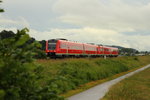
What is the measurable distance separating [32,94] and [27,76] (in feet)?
0.99

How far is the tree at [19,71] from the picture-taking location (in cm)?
280

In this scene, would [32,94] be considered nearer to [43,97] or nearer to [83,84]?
[43,97]

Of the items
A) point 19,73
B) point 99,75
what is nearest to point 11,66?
point 19,73

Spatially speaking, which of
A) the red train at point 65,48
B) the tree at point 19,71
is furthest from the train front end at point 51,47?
the tree at point 19,71

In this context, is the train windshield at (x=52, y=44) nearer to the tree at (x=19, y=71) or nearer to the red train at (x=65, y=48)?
the red train at (x=65, y=48)

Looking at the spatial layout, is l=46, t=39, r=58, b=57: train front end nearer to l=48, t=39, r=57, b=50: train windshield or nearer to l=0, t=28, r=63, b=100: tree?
l=48, t=39, r=57, b=50: train windshield

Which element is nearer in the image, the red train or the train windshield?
the red train

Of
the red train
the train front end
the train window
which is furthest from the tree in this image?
the train window

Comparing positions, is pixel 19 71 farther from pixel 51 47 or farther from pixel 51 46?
pixel 51 46

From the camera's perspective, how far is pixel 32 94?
3328mm

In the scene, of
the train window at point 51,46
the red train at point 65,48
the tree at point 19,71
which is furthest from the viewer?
the train window at point 51,46

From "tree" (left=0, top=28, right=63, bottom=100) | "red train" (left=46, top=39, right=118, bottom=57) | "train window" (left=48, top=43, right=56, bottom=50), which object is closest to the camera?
"tree" (left=0, top=28, right=63, bottom=100)

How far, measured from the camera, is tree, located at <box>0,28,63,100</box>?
2.80 m

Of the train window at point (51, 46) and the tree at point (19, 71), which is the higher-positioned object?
the train window at point (51, 46)
